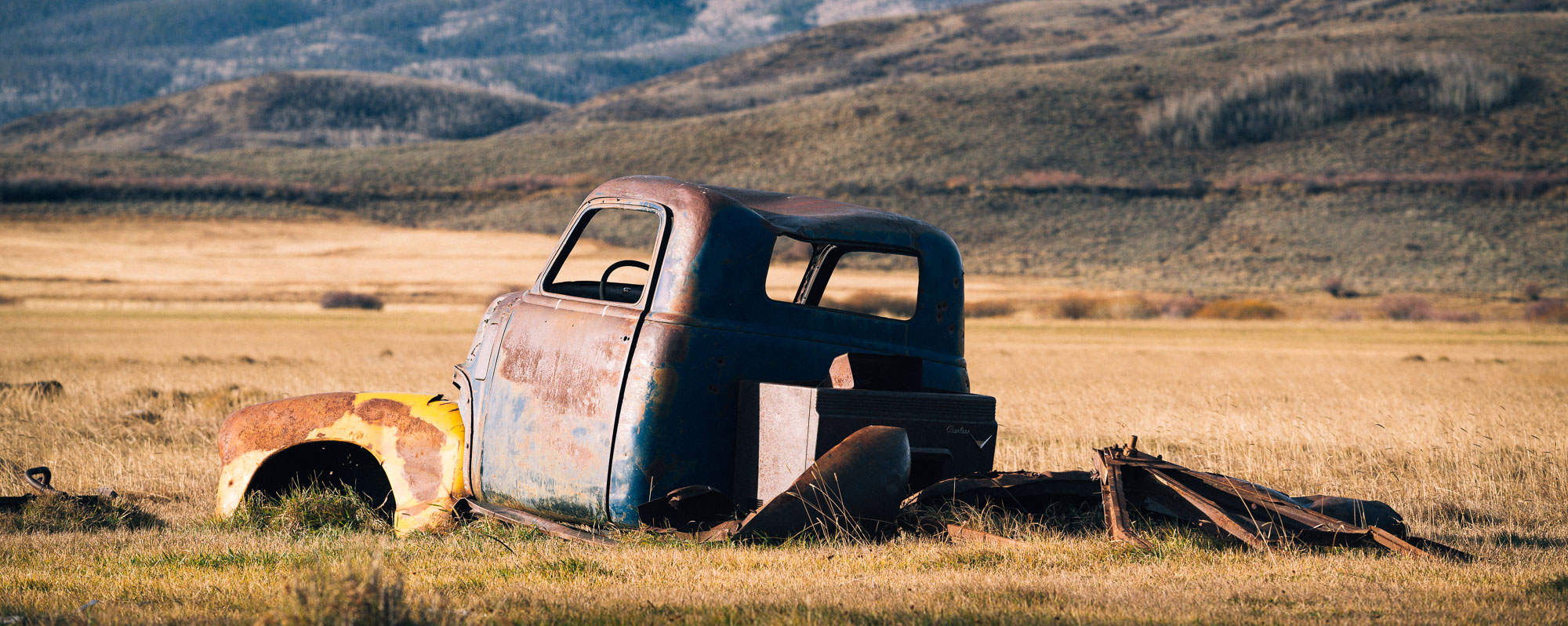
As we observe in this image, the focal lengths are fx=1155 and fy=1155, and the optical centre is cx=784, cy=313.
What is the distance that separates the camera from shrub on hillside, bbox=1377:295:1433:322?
46.3m


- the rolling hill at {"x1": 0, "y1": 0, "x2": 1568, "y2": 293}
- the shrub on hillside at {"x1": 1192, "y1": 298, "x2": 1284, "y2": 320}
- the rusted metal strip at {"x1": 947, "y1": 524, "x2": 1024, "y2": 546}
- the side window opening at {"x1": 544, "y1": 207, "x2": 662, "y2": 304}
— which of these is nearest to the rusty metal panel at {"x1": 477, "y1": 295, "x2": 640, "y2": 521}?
the rusted metal strip at {"x1": 947, "y1": 524, "x2": 1024, "y2": 546}

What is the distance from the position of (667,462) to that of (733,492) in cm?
49

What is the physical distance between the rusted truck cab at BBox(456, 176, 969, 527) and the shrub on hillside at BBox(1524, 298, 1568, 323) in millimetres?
47017

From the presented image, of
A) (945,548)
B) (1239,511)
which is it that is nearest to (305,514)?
(945,548)

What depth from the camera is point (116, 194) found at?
83812 millimetres

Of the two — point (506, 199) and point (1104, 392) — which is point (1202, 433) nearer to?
point (1104, 392)

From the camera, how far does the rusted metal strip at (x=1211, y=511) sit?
5844mm

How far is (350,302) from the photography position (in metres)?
47.5

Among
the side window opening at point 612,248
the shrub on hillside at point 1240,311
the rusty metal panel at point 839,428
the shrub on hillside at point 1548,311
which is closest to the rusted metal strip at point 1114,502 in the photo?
the rusty metal panel at point 839,428

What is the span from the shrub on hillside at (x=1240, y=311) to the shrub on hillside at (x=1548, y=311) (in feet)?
30.6

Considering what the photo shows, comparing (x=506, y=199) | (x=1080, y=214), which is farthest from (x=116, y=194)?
(x=1080, y=214)

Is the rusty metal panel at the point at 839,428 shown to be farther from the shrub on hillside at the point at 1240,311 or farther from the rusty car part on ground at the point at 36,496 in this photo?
the shrub on hillside at the point at 1240,311

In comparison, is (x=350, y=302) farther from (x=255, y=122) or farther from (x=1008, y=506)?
(x=255, y=122)

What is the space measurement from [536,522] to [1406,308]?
4931 cm
